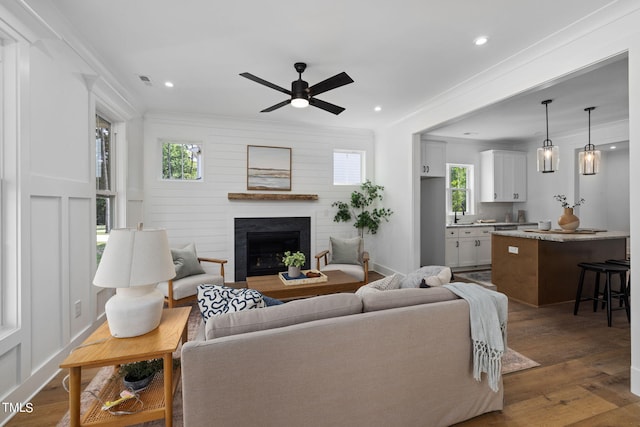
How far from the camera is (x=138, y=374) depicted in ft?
5.70

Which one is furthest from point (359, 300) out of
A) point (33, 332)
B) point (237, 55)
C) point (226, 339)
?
point (237, 55)

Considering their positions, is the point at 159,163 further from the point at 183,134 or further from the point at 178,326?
the point at 178,326

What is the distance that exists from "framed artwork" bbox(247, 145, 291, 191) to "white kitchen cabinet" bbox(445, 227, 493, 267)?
3267mm

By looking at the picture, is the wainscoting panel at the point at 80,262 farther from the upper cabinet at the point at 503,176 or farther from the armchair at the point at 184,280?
the upper cabinet at the point at 503,176

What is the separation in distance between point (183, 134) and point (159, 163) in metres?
0.59

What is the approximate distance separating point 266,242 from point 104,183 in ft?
8.07

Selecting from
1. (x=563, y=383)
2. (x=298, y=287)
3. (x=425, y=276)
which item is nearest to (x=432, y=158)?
(x=298, y=287)

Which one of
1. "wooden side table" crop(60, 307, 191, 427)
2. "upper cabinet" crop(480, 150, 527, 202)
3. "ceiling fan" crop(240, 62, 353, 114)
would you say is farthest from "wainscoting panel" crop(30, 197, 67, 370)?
"upper cabinet" crop(480, 150, 527, 202)

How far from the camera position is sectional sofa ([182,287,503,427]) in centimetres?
135

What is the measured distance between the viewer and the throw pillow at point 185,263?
11.6 ft

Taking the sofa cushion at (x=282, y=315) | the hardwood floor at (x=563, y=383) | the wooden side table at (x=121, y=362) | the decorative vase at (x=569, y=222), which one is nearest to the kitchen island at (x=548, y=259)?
the decorative vase at (x=569, y=222)

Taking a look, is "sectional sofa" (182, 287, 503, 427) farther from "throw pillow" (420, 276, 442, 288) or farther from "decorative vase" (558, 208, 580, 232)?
"decorative vase" (558, 208, 580, 232)

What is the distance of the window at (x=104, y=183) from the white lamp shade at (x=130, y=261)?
2.05 m

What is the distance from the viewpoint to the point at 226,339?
137 centimetres
